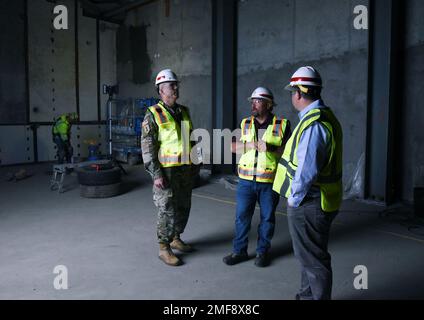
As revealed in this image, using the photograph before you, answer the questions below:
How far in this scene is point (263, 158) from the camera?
13.0 ft

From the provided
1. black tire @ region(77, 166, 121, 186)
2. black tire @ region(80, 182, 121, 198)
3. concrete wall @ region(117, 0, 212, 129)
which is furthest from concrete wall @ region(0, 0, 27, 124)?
black tire @ region(80, 182, 121, 198)

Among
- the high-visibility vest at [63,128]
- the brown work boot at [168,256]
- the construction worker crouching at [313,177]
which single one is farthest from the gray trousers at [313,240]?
the high-visibility vest at [63,128]

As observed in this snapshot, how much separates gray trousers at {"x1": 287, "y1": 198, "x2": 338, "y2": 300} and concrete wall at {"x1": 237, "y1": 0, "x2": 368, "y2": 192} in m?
4.90

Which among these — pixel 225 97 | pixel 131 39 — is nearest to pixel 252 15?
pixel 225 97

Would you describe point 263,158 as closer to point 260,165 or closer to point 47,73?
point 260,165

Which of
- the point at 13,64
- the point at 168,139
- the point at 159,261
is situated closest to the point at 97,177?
the point at 159,261

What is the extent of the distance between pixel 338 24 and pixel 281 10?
161 cm

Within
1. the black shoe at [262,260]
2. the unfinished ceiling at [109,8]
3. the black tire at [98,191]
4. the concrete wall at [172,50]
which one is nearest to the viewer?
the black shoe at [262,260]

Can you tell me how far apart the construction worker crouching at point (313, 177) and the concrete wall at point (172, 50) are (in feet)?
26.1

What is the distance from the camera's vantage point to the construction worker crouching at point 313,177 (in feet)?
8.74

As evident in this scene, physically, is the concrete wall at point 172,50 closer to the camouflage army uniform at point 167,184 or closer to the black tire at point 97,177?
the black tire at point 97,177

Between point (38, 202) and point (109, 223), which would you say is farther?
point (38, 202)
